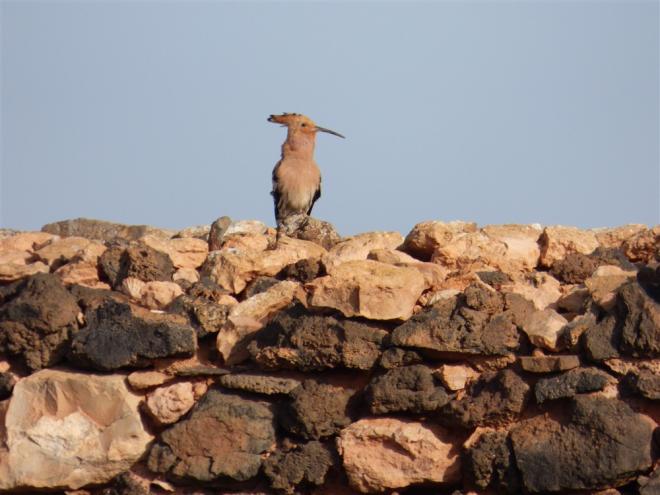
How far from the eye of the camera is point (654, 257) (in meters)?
5.69

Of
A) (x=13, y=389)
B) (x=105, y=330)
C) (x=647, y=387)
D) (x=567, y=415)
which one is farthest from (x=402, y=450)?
(x=13, y=389)

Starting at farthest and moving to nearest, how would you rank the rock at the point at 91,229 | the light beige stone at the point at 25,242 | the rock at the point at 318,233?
A: the rock at the point at 91,229
the light beige stone at the point at 25,242
the rock at the point at 318,233

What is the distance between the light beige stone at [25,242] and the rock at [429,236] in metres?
2.34

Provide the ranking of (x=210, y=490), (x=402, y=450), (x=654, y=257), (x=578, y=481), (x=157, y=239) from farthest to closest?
(x=157, y=239)
(x=654, y=257)
(x=210, y=490)
(x=402, y=450)
(x=578, y=481)

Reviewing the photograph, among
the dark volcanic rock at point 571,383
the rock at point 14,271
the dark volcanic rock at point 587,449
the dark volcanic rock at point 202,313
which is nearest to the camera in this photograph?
the dark volcanic rock at point 587,449

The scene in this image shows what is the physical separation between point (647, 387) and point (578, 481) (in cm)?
48

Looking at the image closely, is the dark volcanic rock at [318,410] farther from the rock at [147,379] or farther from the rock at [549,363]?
the rock at [549,363]

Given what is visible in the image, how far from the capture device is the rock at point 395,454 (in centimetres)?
495

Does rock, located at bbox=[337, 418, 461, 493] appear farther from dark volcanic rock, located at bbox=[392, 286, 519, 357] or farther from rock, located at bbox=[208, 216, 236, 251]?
rock, located at bbox=[208, 216, 236, 251]

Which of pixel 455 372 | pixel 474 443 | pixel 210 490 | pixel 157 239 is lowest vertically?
pixel 210 490

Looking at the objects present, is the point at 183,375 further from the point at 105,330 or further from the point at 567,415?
the point at 567,415

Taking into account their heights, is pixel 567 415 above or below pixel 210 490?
above

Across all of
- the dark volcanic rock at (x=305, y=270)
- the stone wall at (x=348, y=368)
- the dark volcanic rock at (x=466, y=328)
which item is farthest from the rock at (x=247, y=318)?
the dark volcanic rock at (x=466, y=328)

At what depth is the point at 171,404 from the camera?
5.44 metres
